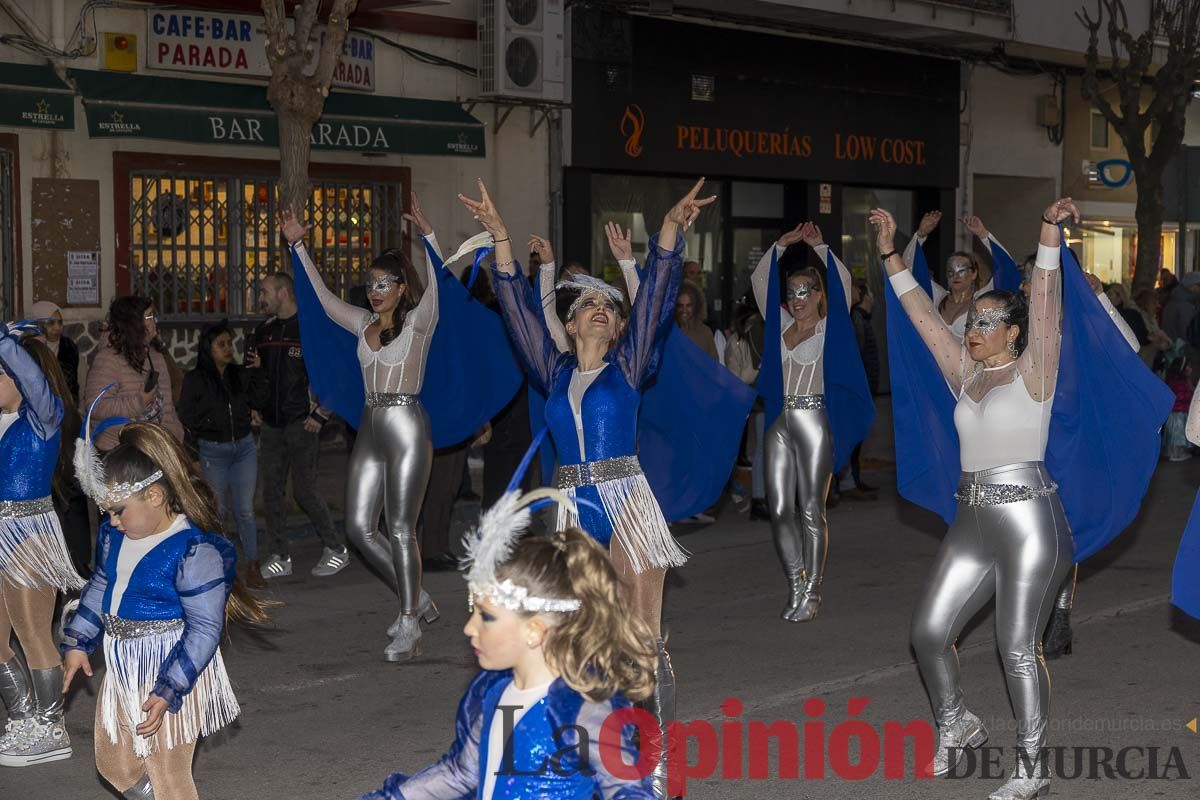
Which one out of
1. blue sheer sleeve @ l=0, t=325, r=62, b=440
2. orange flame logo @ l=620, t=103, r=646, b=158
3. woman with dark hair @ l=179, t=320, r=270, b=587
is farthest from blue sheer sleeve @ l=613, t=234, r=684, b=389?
orange flame logo @ l=620, t=103, r=646, b=158

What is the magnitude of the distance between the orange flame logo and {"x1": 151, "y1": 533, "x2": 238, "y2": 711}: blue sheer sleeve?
13.2m

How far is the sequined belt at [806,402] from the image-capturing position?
27.4 feet

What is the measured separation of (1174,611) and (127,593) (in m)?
6.16

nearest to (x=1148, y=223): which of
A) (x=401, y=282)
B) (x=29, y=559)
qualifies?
(x=401, y=282)

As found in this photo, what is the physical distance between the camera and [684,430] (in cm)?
737

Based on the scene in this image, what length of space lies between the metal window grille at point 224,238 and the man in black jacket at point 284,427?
3.93 meters

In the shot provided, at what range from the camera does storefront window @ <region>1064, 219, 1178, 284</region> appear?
24.0 m

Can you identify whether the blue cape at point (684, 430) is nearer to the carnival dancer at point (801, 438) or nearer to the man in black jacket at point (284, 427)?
the carnival dancer at point (801, 438)

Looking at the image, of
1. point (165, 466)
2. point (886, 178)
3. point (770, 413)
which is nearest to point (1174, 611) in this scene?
point (770, 413)

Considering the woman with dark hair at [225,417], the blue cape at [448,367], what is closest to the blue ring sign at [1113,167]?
the blue cape at [448,367]

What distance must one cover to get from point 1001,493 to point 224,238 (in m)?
10.2

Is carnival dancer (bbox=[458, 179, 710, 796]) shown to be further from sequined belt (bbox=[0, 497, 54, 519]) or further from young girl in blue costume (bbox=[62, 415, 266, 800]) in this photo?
sequined belt (bbox=[0, 497, 54, 519])

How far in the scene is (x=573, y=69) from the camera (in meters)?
16.7

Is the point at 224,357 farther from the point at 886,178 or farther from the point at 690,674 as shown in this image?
the point at 886,178
